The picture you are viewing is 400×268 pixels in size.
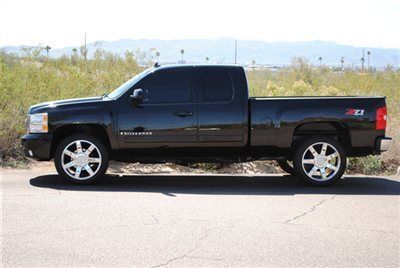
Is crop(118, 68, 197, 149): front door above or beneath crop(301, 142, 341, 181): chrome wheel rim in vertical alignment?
above

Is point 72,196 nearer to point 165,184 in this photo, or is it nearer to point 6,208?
point 6,208

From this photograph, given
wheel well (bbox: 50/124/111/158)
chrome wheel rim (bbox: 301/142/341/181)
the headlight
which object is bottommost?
chrome wheel rim (bbox: 301/142/341/181)

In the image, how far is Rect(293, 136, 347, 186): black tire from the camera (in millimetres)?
9992

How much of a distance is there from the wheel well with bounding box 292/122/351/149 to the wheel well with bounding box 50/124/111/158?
313cm

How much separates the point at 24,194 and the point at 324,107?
16.0 feet

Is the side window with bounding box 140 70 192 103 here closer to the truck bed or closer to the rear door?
the rear door

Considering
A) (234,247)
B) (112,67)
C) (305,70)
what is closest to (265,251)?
(234,247)

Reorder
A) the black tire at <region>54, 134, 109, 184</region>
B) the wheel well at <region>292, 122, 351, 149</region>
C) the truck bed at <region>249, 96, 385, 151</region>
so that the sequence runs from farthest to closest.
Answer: the wheel well at <region>292, 122, 351, 149</region> → the truck bed at <region>249, 96, 385, 151</region> → the black tire at <region>54, 134, 109, 184</region>

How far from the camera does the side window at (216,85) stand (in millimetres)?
9977

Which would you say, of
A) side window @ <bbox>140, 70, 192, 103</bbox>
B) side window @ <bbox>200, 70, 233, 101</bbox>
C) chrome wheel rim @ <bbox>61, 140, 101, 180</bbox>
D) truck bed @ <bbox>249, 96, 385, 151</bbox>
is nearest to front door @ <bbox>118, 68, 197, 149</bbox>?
side window @ <bbox>140, 70, 192, 103</bbox>

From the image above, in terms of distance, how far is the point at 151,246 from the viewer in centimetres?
629

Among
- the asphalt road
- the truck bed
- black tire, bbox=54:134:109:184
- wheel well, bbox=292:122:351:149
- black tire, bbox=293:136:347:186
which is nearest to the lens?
the asphalt road

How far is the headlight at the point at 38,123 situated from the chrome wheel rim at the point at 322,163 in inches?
166

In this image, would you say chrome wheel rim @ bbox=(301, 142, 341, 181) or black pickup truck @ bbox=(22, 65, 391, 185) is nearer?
black pickup truck @ bbox=(22, 65, 391, 185)
